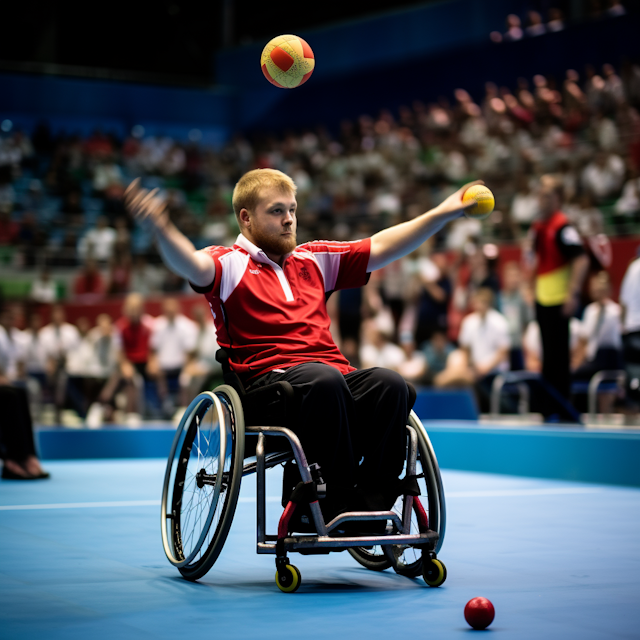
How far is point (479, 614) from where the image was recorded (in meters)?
2.32

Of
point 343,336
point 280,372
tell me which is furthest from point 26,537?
point 343,336

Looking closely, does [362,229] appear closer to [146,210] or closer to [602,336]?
[602,336]

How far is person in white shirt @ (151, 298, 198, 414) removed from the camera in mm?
10219

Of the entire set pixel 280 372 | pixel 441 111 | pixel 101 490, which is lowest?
pixel 101 490

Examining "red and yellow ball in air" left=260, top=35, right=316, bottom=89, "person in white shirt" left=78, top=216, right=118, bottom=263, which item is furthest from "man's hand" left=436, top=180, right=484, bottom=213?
"person in white shirt" left=78, top=216, right=118, bottom=263

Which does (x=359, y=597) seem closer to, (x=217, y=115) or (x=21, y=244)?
(x=21, y=244)

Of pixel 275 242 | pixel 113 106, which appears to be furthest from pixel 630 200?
pixel 113 106

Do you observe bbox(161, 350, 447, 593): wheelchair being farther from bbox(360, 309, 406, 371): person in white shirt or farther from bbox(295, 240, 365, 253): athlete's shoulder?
bbox(360, 309, 406, 371): person in white shirt

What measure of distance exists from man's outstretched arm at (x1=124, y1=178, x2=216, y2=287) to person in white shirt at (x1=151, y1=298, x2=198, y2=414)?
7303 millimetres

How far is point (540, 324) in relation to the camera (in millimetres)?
6613

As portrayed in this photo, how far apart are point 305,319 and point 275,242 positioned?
28 cm

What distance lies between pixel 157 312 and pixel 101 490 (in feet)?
23.5

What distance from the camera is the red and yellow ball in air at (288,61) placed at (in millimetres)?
3930

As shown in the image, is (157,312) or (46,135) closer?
(157,312)
